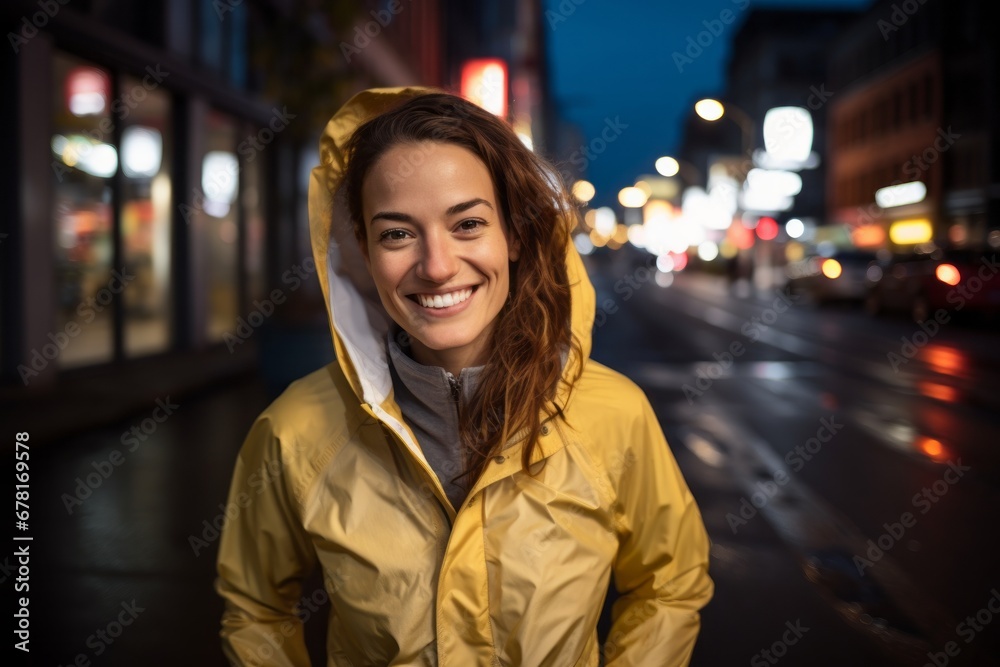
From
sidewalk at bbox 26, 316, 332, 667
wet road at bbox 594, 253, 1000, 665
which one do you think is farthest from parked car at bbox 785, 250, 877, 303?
sidewalk at bbox 26, 316, 332, 667

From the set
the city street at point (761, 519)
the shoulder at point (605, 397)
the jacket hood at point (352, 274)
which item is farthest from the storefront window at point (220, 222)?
the shoulder at point (605, 397)

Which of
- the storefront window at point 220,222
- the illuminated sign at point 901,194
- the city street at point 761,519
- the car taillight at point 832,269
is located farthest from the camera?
the illuminated sign at point 901,194

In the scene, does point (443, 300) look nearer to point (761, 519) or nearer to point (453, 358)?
point (453, 358)

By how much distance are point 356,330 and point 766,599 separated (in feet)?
10.5

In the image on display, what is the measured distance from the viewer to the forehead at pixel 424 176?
2.03 meters

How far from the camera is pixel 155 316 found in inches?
616

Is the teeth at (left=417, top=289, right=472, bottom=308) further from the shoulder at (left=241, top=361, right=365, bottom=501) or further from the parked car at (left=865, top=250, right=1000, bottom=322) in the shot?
the parked car at (left=865, top=250, right=1000, bottom=322)

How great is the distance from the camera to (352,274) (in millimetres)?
2379

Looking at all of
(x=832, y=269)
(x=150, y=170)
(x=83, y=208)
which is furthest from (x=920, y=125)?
(x=83, y=208)

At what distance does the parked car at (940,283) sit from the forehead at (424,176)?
21.7 meters

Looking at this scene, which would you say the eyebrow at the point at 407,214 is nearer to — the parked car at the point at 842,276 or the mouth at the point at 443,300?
the mouth at the point at 443,300

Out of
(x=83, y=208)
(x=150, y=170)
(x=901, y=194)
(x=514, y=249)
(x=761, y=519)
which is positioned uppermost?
(x=901, y=194)

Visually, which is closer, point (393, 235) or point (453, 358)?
point (393, 235)

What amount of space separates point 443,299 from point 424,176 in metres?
0.26
